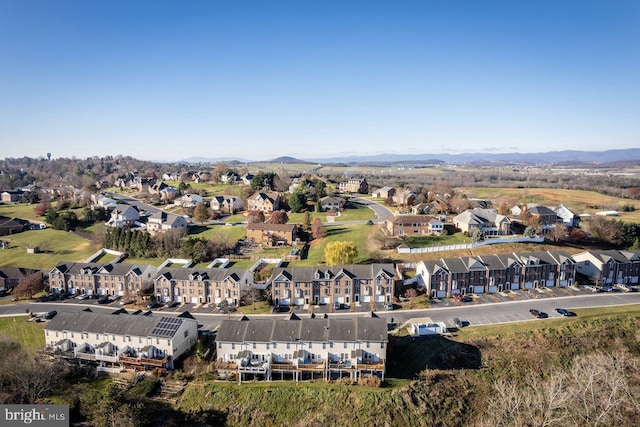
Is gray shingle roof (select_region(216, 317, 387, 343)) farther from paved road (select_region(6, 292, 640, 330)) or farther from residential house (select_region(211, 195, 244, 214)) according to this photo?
residential house (select_region(211, 195, 244, 214))

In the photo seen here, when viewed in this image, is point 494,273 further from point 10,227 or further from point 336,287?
point 10,227

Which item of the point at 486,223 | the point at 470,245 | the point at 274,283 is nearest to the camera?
the point at 274,283

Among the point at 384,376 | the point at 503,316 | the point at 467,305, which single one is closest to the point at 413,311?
the point at 467,305

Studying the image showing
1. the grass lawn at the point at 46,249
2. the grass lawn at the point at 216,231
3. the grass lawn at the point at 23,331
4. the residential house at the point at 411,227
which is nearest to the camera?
the grass lawn at the point at 23,331

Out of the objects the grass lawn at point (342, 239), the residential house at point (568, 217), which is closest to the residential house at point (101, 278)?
the grass lawn at point (342, 239)

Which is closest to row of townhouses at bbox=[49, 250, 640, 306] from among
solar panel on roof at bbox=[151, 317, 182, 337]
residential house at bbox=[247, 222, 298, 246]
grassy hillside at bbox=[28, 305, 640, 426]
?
grassy hillside at bbox=[28, 305, 640, 426]

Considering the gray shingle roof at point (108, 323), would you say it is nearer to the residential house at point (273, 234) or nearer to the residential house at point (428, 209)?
the residential house at point (273, 234)

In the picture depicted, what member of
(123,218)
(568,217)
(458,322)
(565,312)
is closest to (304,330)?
(458,322)
